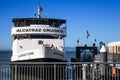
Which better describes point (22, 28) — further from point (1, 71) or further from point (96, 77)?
point (1, 71)

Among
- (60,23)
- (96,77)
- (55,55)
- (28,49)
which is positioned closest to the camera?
(96,77)

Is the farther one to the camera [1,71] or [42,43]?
[42,43]

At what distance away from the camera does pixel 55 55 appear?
3009 cm

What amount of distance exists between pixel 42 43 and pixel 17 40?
2.16 metres

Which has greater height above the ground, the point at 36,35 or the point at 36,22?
the point at 36,22

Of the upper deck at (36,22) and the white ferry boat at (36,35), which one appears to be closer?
the white ferry boat at (36,35)

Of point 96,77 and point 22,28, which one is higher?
point 22,28

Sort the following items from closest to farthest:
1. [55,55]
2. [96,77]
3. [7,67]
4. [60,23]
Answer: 1. [7,67]
2. [96,77]
3. [55,55]
4. [60,23]

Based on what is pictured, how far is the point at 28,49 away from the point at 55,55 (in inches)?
122

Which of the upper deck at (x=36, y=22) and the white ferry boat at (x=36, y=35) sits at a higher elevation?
the upper deck at (x=36, y=22)

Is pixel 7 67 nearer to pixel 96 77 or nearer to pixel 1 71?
pixel 1 71

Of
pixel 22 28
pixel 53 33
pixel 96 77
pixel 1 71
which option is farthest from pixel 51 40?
pixel 1 71

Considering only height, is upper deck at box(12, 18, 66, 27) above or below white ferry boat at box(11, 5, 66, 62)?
above

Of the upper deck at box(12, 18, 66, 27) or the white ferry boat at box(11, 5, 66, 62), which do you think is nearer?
the white ferry boat at box(11, 5, 66, 62)
